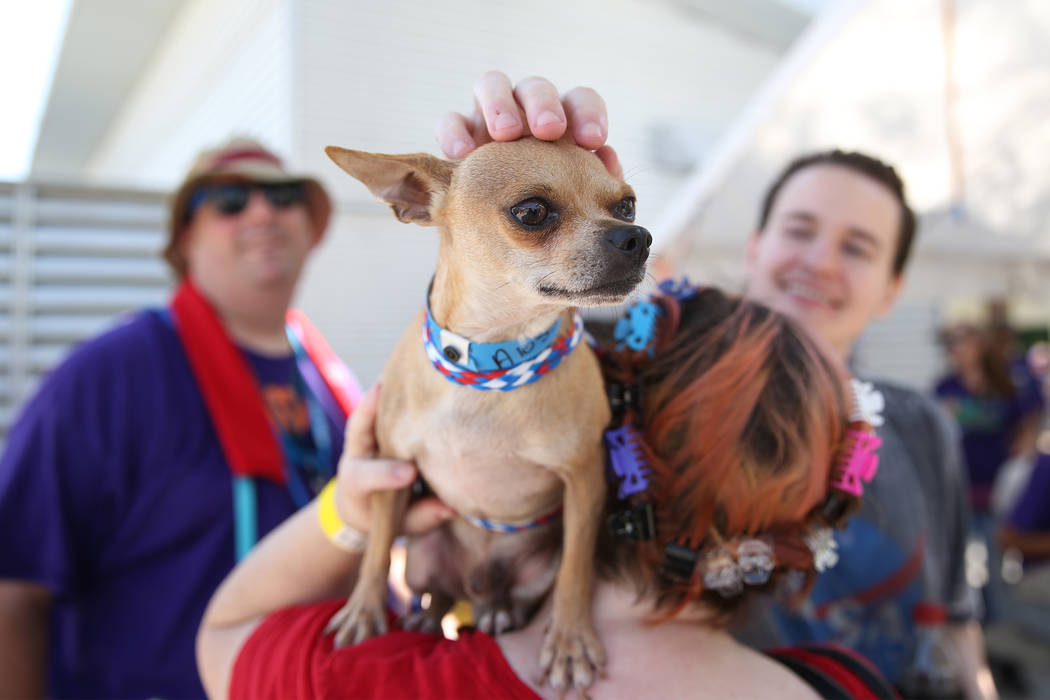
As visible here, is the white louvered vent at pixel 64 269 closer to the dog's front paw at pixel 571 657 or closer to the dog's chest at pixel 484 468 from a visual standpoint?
the dog's chest at pixel 484 468


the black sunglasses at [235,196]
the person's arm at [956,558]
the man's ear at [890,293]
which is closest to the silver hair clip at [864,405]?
the man's ear at [890,293]

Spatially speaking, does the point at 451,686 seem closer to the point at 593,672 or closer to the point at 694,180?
the point at 593,672

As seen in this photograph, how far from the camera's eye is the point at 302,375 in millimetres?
2568

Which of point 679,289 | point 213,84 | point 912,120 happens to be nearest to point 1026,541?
point 912,120

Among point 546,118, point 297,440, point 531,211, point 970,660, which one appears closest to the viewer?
point 546,118

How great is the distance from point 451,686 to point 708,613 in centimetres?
44

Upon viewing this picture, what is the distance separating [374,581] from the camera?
→ 1180mm

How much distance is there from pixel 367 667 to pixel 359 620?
143mm

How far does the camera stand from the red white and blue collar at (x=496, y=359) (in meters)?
1.04

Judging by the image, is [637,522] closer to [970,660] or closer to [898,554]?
[898,554]

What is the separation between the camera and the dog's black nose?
955mm

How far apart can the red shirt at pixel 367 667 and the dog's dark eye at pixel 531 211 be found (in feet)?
2.19

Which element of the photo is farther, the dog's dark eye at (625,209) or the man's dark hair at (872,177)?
the man's dark hair at (872,177)

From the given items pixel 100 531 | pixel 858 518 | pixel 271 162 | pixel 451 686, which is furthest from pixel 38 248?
pixel 858 518
